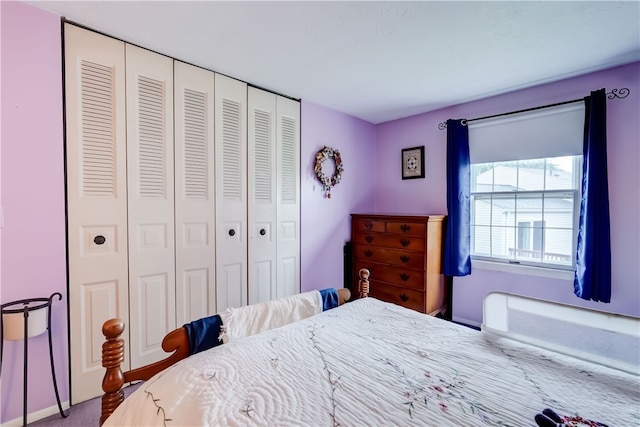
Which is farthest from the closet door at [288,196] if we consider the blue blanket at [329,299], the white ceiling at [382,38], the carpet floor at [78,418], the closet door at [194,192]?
the carpet floor at [78,418]

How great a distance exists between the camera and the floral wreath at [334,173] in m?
3.13

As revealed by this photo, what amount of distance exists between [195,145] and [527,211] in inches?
120

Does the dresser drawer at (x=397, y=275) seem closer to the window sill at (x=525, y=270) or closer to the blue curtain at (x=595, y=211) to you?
the window sill at (x=525, y=270)

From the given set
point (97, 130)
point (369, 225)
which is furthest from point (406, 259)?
point (97, 130)

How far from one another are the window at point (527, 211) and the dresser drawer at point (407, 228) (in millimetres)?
726

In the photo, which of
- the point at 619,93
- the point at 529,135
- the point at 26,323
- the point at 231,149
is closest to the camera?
the point at 26,323

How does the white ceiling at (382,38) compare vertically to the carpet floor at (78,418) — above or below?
above

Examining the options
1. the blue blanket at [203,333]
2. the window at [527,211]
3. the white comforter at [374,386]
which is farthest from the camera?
the window at [527,211]

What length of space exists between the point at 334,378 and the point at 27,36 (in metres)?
2.41

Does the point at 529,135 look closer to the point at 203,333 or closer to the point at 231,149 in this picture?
the point at 231,149

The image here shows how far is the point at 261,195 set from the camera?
8.75 ft

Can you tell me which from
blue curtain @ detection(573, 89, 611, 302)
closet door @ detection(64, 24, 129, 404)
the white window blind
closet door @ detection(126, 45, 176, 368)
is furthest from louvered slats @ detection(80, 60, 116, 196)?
blue curtain @ detection(573, 89, 611, 302)

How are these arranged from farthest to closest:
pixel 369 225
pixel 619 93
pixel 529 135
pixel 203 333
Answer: pixel 369 225, pixel 529 135, pixel 619 93, pixel 203 333

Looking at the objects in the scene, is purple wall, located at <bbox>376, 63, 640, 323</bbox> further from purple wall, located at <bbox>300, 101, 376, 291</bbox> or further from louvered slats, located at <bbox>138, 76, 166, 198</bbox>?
louvered slats, located at <bbox>138, 76, 166, 198</bbox>
